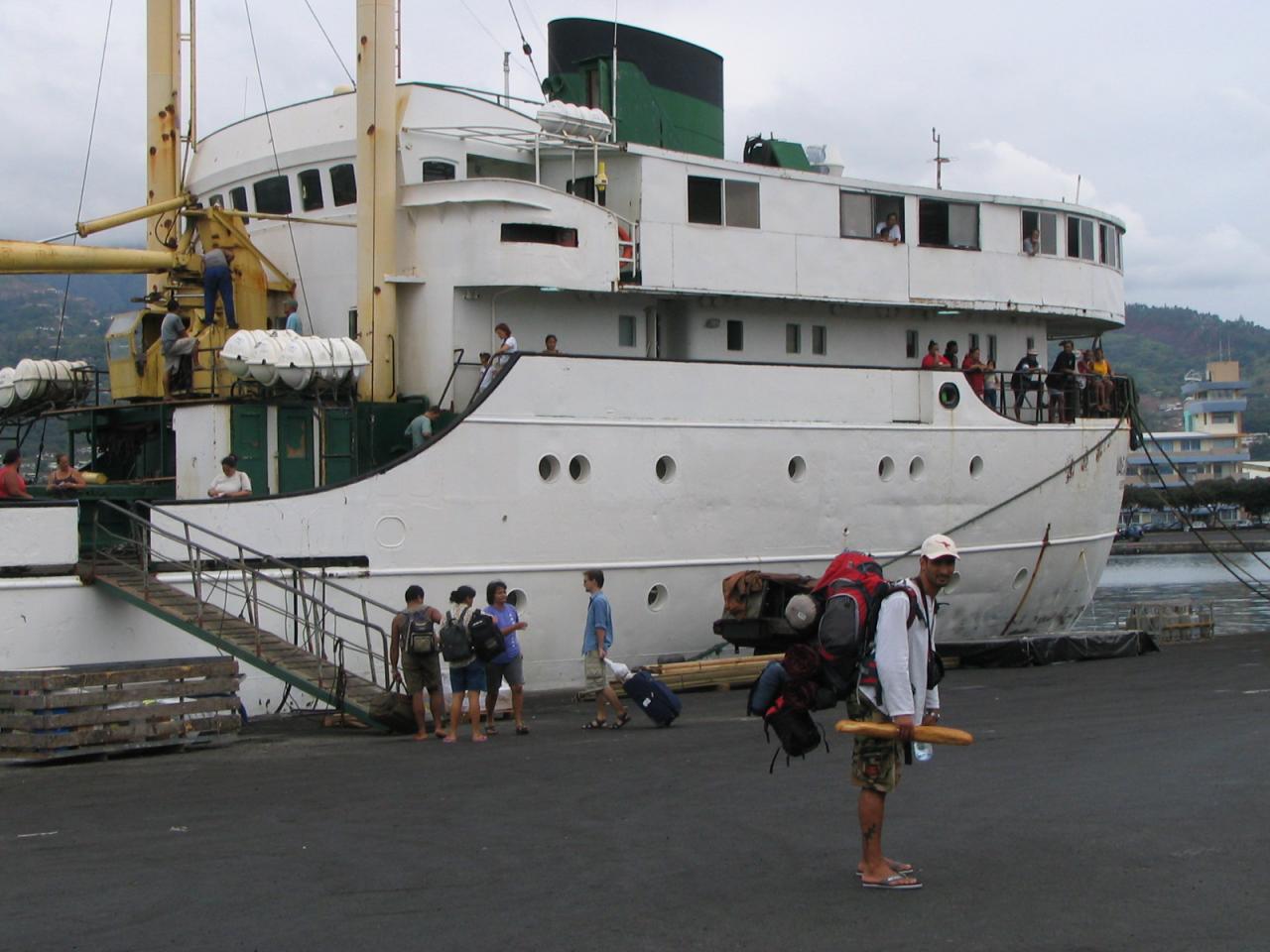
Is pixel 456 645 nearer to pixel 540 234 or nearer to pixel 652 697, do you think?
pixel 652 697

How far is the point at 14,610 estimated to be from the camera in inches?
514

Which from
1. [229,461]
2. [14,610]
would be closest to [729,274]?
[229,461]

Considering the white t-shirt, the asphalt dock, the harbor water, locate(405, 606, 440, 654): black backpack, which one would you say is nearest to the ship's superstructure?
the white t-shirt

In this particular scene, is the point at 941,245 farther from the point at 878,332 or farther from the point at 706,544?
the point at 706,544

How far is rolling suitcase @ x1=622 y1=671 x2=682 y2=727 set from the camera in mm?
12922

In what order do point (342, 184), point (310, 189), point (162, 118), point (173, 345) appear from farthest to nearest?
point (162, 118), point (310, 189), point (342, 184), point (173, 345)

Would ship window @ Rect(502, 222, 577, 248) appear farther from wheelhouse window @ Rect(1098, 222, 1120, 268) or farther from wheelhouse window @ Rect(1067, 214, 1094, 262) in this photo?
wheelhouse window @ Rect(1098, 222, 1120, 268)

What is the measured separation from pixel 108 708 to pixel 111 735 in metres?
0.20

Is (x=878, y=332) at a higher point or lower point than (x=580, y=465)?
higher

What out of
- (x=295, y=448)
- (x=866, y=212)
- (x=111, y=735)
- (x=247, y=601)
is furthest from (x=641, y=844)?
(x=866, y=212)

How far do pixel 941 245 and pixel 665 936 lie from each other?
1538 centimetres

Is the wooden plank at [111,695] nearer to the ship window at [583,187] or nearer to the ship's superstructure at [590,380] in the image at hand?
the ship's superstructure at [590,380]

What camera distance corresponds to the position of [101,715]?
1146 centimetres

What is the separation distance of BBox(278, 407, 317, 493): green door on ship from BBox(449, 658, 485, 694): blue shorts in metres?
3.73
